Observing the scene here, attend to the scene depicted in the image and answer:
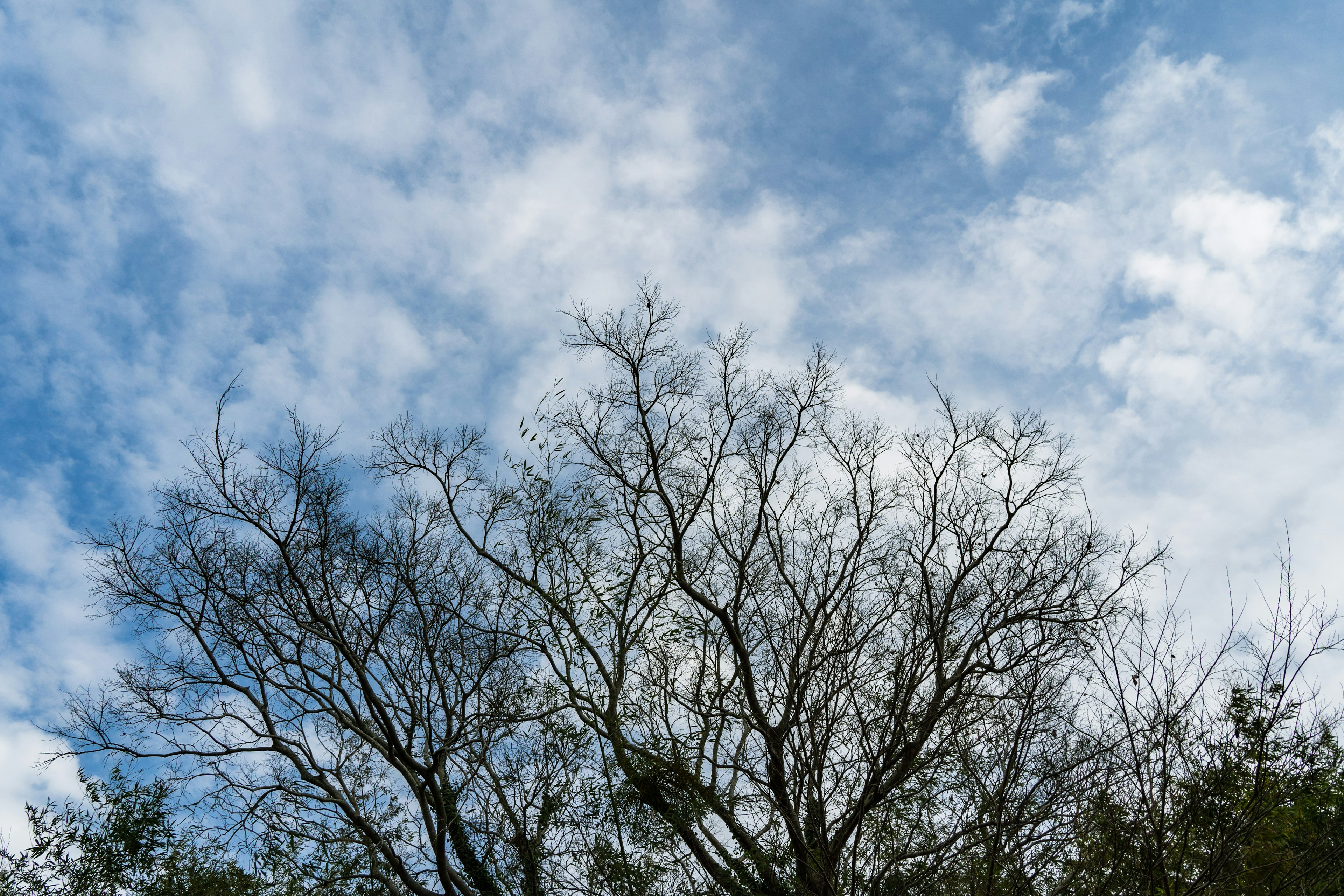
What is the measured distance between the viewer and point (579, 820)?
8.05 meters

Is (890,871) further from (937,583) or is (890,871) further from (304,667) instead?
(304,667)

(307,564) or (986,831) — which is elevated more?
(307,564)

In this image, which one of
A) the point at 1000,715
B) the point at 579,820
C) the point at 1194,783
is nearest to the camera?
the point at 1194,783

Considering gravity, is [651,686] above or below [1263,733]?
above

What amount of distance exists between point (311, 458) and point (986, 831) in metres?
9.17

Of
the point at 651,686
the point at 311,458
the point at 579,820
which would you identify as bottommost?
the point at 579,820

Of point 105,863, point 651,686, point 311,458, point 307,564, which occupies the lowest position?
point 105,863

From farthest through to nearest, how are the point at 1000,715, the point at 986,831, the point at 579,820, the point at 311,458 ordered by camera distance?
the point at 311,458, the point at 579,820, the point at 1000,715, the point at 986,831

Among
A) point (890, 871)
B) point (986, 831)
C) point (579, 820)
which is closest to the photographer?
point (986, 831)

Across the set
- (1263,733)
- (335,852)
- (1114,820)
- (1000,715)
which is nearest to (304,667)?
(335,852)

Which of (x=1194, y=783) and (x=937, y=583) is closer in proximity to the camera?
(x=1194, y=783)

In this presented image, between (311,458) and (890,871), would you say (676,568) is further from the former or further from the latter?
(311,458)

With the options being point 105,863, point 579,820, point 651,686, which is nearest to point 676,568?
point 651,686

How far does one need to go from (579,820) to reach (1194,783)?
5.89 meters
